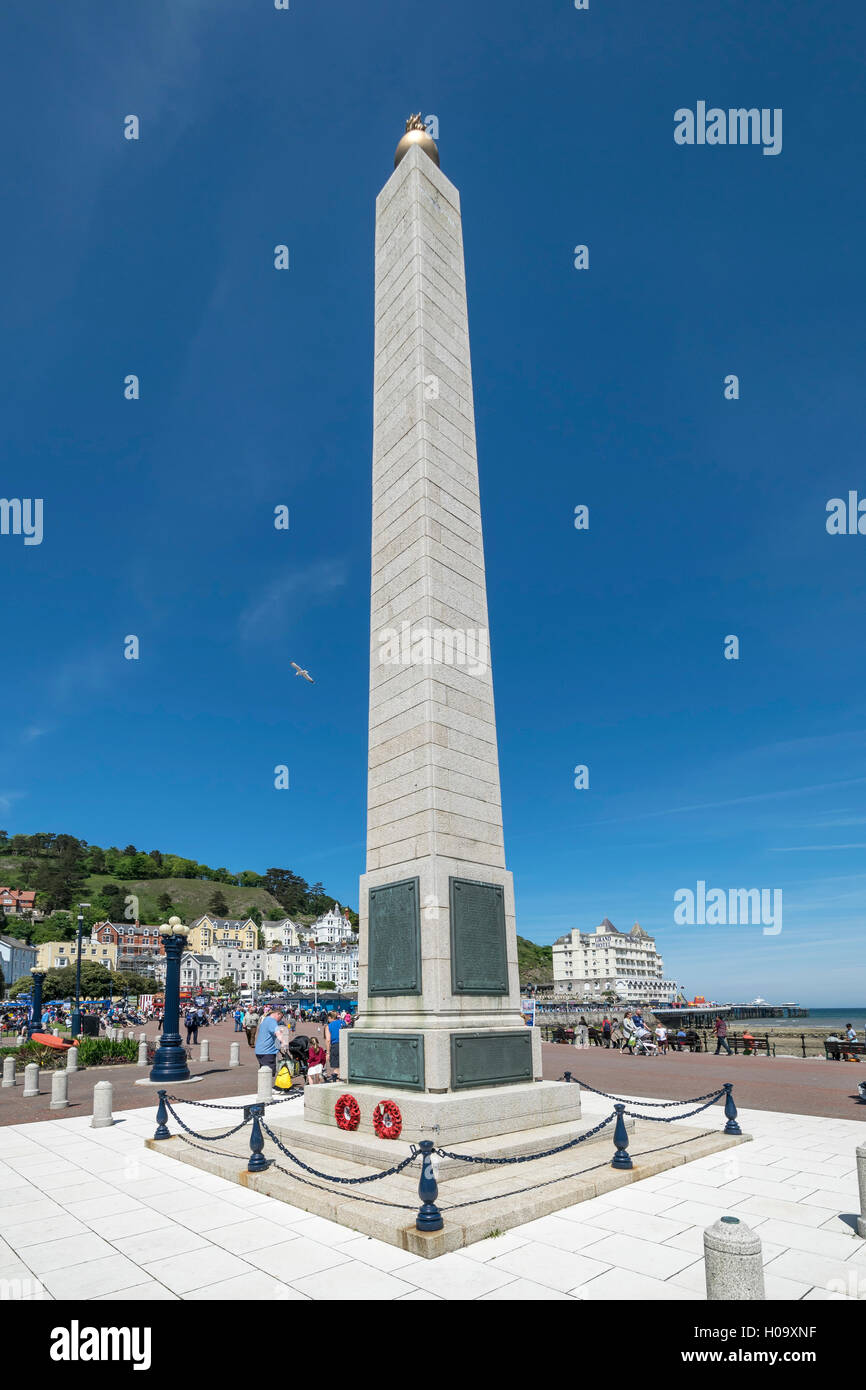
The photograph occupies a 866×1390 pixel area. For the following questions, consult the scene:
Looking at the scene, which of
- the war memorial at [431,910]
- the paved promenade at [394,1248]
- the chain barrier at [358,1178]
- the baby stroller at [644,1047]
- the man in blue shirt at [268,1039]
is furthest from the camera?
the baby stroller at [644,1047]

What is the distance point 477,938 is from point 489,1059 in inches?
69.4

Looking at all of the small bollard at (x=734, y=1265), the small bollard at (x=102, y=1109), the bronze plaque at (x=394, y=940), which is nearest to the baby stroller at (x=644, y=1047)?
the small bollard at (x=102, y=1109)

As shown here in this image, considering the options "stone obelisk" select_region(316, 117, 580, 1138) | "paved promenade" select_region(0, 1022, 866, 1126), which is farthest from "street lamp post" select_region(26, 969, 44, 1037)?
"stone obelisk" select_region(316, 117, 580, 1138)

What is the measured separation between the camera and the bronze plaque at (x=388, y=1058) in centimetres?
1102

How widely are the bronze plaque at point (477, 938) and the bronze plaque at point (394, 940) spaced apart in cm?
58

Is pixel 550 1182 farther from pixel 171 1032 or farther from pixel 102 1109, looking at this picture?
pixel 171 1032

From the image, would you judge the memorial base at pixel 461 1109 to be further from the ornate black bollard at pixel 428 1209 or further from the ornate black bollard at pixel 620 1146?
the ornate black bollard at pixel 428 1209

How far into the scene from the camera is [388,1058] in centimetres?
1156

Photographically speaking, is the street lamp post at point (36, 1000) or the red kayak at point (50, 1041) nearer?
the red kayak at point (50, 1041)

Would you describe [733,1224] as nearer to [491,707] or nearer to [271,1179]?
[271,1179]

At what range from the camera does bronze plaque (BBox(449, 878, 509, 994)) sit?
11852 mm

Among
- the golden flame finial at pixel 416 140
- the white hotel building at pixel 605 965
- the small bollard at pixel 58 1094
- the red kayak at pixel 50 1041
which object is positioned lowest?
the white hotel building at pixel 605 965

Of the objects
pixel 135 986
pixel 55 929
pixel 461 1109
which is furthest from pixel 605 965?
pixel 461 1109
